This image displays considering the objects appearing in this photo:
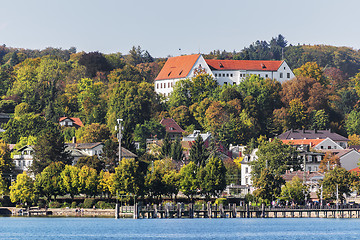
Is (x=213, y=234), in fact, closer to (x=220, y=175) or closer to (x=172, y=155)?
(x=220, y=175)

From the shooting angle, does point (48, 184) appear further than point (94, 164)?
No

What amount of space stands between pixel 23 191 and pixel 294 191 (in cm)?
3873

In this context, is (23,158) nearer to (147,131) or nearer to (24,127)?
(24,127)

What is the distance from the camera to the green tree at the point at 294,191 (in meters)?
141

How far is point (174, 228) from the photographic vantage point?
393 feet

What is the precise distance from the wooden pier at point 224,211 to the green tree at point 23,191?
14856 mm

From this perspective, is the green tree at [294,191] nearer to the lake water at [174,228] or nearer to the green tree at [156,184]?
the lake water at [174,228]

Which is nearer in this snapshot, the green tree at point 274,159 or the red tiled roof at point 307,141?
the green tree at point 274,159

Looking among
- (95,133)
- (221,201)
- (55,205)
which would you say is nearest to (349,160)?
(221,201)

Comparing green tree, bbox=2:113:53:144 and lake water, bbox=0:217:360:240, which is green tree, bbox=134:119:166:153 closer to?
green tree, bbox=2:113:53:144

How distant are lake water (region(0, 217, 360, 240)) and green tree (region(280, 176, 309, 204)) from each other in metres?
5.60

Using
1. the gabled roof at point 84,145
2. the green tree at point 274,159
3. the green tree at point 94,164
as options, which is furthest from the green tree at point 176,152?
the green tree at point 94,164

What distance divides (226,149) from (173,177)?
50.6 m

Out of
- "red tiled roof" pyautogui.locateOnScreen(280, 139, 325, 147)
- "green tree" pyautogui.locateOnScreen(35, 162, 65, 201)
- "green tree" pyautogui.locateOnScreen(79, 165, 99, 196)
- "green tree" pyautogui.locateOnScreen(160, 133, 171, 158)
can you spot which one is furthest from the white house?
"red tiled roof" pyautogui.locateOnScreen(280, 139, 325, 147)
